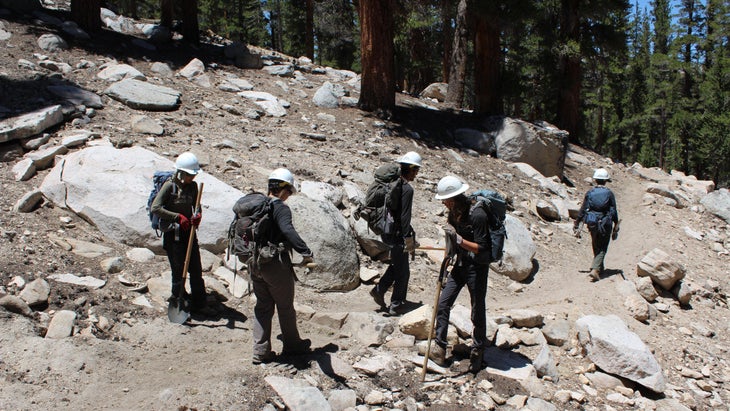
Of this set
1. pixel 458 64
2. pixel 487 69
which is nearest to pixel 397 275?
pixel 487 69

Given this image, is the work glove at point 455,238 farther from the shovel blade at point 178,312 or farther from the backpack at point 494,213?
the shovel blade at point 178,312

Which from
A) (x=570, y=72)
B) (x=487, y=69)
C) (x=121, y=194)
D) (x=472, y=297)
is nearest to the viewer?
(x=472, y=297)

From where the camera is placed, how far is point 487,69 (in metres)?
14.7

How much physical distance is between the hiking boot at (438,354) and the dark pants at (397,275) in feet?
3.36

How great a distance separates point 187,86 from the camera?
38.6 ft

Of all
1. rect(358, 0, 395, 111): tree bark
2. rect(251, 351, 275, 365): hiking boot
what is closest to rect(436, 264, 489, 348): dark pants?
rect(251, 351, 275, 365): hiking boot

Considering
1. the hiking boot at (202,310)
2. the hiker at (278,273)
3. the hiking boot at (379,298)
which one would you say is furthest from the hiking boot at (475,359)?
the hiking boot at (202,310)

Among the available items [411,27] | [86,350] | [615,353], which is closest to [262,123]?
[86,350]

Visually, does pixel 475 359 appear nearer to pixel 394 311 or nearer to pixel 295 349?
pixel 394 311

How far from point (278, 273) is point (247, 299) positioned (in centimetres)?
173

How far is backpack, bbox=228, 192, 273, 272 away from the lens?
14.9ft

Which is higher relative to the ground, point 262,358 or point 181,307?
point 181,307

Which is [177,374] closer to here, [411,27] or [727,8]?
[411,27]

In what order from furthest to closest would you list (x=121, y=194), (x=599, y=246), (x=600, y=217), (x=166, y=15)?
(x=166, y=15)
(x=599, y=246)
(x=600, y=217)
(x=121, y=194)
